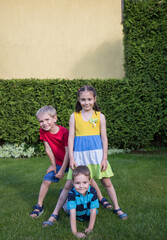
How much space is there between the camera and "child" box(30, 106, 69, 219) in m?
3.22

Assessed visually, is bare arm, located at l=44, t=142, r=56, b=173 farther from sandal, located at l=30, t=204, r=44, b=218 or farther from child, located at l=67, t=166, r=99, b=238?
child, located at l=67, t=166, r=99, b=238

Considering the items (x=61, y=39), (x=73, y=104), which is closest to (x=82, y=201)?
(x=73, y=104)

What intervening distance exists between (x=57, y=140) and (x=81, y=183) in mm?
843

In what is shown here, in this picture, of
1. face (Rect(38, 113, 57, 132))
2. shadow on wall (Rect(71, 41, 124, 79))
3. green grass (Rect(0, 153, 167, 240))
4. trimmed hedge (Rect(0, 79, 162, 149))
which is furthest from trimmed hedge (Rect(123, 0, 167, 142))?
face (Rect(38, 113, 57, 132))

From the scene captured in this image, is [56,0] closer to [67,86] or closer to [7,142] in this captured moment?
[67,86]

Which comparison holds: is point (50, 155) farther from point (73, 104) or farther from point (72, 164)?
point (73, 104)

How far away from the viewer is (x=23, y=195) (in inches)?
166

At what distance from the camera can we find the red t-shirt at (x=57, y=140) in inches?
132

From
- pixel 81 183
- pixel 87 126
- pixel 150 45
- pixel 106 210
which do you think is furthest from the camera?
pixel 150 45

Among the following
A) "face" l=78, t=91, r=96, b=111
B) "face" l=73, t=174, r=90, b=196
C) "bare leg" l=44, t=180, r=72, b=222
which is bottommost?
"bare leg" l=44, t=180, r=72, b=222

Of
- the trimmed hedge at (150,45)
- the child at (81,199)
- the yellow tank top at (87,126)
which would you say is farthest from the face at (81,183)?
the trimmed hedge at (150,45)

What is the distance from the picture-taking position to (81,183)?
8.86 feet

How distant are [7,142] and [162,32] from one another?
5.69 m

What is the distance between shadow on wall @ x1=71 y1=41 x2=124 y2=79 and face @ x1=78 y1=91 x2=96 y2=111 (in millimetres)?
6182
